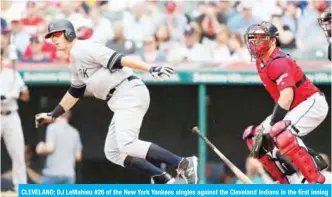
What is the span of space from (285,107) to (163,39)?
13.8 ft

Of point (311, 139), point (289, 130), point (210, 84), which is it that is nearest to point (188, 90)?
point (210, 84)

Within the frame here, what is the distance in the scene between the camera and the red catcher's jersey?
8.07 m

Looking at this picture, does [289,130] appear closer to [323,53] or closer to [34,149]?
[323,53]

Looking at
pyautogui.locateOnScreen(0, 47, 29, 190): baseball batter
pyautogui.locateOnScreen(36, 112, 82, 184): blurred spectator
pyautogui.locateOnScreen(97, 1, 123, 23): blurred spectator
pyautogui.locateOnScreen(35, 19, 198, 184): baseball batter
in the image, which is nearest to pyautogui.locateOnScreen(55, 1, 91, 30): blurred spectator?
pyautogui.locateOnScreen(97, 1, 123, 23): blurred spectator

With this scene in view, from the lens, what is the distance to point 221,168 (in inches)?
482

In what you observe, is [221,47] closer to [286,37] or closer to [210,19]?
[210,19]

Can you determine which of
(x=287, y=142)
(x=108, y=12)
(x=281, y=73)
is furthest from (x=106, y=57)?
(x=108, y=12)

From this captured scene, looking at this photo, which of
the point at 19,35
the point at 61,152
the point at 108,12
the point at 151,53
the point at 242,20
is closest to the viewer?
the point at 61,152

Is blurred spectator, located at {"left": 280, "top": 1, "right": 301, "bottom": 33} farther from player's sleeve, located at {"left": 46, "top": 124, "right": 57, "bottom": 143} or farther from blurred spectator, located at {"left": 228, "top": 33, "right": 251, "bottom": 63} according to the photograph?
player's sleeve, located at {"left": 46, "top": 124, "right": 57, "bottom": 143}

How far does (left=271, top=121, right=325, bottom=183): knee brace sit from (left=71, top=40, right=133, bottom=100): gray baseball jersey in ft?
4.70

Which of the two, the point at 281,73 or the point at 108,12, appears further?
the point at 108,12

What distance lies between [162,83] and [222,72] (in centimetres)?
81

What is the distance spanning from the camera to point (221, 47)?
11.9m
